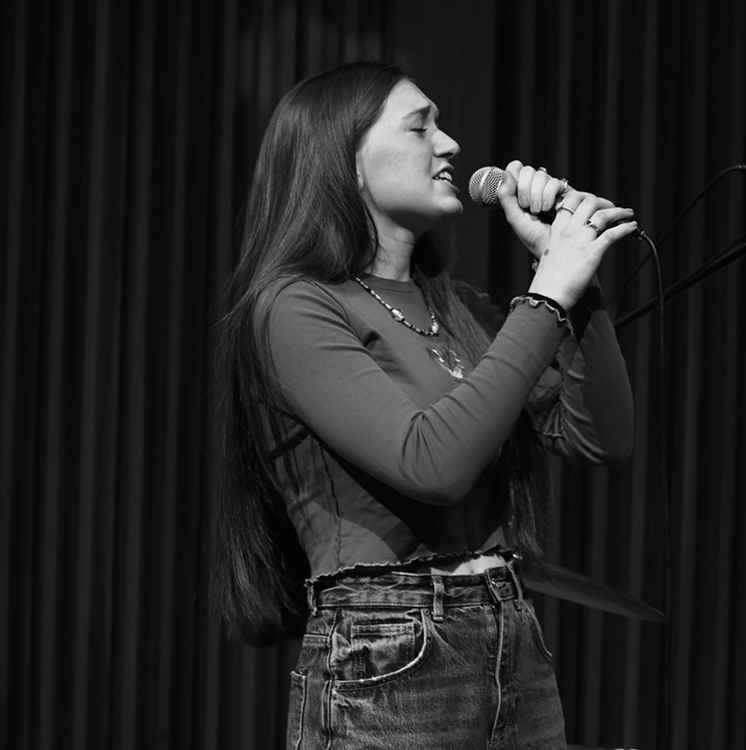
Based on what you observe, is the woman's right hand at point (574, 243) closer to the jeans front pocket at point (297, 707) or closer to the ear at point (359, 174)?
the ear at point (359, 174)

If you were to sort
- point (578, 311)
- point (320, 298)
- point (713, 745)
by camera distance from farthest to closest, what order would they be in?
point (713, 745), point (578, 311), point (320, 298)

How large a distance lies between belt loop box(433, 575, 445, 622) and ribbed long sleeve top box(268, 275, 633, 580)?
0.09 ft

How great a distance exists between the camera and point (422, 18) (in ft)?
8.38

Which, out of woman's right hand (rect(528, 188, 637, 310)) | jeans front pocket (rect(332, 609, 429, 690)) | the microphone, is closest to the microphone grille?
the microphone

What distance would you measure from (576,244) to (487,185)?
0.16 m

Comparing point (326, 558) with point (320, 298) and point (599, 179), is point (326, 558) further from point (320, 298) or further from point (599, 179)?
point (599, 179)

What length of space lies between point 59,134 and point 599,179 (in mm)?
1073

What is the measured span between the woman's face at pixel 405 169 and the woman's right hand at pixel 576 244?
16 centimetres

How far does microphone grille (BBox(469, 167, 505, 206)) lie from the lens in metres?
1.35

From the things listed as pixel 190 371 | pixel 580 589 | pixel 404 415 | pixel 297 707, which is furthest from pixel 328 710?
pixel 190 371

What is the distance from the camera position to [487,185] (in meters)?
1.35

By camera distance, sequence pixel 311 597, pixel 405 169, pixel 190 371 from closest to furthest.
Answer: pixel 311 597 < pixel 405 169 < pixel 190 371

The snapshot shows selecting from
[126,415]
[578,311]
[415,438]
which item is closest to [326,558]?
[415,438]

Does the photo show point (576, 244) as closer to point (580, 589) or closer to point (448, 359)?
point (448, 359)
